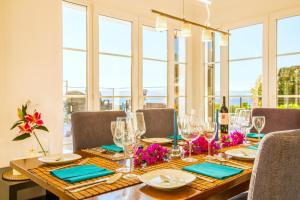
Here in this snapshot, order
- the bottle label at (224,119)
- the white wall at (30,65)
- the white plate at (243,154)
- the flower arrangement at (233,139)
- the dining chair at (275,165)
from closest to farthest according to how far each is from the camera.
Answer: the dining chair at (275,165) → the white plate at (243,154) → the flower arrangement at (233,139) → the bottle label at (224,119) → the white wall at (30,65)

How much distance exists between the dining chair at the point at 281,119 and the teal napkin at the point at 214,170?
4.65 ft

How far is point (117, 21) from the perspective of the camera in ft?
11.5

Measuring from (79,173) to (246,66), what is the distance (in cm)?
332

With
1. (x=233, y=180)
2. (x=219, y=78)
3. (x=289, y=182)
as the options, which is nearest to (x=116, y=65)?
(x=219, y=78)

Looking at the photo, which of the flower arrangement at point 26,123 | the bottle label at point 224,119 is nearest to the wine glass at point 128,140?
the bottle label at point 224,119

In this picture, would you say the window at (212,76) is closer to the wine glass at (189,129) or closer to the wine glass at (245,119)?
the wine glass at (245,119)

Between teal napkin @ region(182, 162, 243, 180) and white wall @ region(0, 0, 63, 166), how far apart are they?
203 cm

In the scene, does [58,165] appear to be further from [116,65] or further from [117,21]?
[117,21]

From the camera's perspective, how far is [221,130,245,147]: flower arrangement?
1.79m

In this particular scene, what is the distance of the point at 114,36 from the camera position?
348 centimetres

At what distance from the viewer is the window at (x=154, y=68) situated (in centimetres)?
386

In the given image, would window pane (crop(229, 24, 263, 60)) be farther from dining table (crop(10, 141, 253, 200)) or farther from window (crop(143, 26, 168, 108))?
dining table (crop(10, 141, 253, 200))

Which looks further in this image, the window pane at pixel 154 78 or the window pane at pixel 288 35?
the window pane at pixel 154 78

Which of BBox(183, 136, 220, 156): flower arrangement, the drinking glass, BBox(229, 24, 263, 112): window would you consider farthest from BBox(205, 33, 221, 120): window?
the drinking glass
